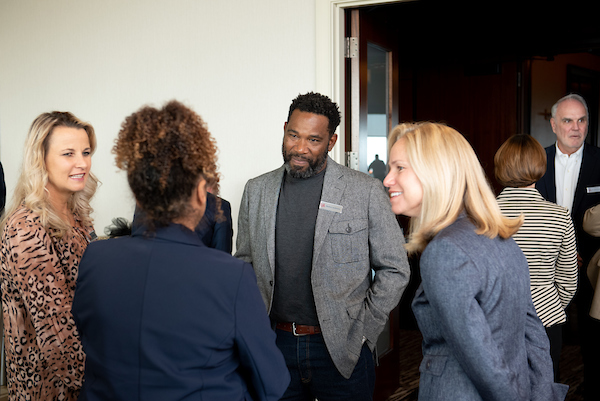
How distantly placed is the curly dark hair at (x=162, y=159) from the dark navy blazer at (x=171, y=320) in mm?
57

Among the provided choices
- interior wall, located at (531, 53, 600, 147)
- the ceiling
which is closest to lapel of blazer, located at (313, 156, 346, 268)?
the ceiling

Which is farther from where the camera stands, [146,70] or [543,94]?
[543,94]

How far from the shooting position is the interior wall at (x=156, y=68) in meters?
3.12

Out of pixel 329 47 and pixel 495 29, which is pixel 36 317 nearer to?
pixel 329 47

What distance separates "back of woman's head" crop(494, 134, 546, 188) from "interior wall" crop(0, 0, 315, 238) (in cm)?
114

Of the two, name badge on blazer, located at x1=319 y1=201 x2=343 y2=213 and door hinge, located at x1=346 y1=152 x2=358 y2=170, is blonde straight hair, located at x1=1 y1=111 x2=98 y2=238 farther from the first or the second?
door hinge, located at x1=346 y1=152 x2=358 y2=170

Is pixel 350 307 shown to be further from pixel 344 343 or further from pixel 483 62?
pixel 483 62

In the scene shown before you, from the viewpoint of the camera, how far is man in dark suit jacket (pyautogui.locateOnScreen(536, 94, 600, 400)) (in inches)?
132

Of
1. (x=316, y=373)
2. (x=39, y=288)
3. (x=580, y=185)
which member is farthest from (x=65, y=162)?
(x=580, y=185)

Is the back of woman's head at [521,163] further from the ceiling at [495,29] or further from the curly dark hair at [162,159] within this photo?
the ceiling at [495,29]

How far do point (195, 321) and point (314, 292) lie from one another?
0.99 m

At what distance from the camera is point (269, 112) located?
3.14 m

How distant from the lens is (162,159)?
114cm

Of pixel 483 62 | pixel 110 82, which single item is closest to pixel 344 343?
pixel 110 82
